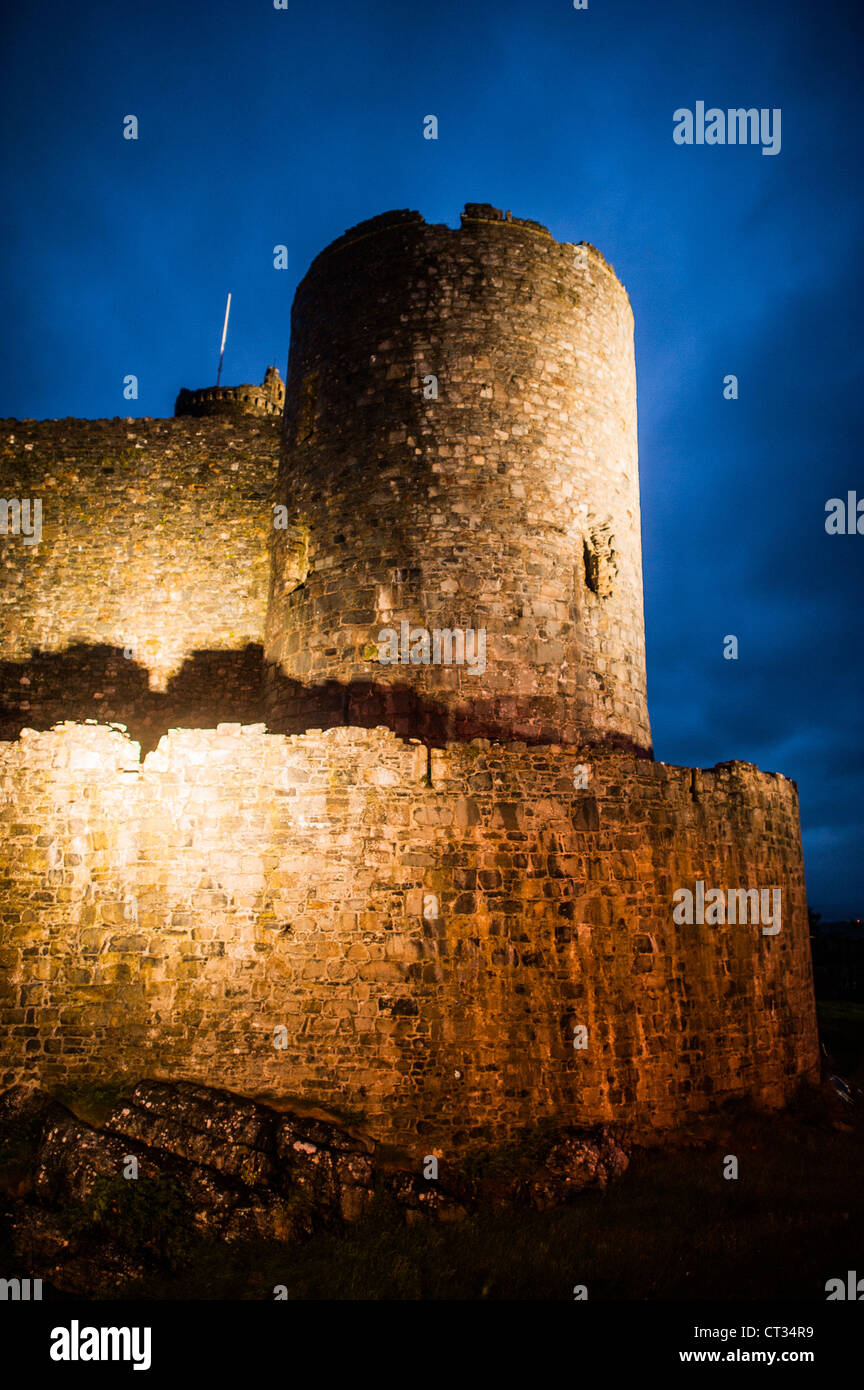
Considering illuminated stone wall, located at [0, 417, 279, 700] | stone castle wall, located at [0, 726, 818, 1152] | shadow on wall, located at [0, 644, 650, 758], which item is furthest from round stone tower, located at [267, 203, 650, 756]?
stone castle wall, located at [0, 726, 818, 1152]

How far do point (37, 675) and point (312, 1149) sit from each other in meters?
9.45

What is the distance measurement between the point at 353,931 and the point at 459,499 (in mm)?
5888

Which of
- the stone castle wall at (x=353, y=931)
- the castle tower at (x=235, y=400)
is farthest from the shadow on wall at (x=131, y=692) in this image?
the castle tower at (x=235, y=400)

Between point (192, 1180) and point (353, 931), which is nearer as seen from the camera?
→ point (192, 1180)

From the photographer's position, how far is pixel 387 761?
8203 millimetres

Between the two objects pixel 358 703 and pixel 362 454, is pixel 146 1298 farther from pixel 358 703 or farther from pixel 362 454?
pixel 362 454

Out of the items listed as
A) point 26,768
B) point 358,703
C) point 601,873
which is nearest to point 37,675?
point 26,768

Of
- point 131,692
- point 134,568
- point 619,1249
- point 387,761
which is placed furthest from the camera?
point 134,568

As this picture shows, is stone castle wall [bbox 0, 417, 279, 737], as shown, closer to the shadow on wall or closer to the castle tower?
the shadow on wall

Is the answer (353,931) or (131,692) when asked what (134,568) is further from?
(353,931)

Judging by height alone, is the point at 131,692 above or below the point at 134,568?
below

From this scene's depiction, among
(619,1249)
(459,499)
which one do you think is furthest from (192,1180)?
(459,499)

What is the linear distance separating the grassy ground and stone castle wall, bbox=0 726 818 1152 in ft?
2.59

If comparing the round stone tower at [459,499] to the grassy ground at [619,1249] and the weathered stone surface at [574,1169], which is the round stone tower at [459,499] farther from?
the grassy ground at [619,1249]
